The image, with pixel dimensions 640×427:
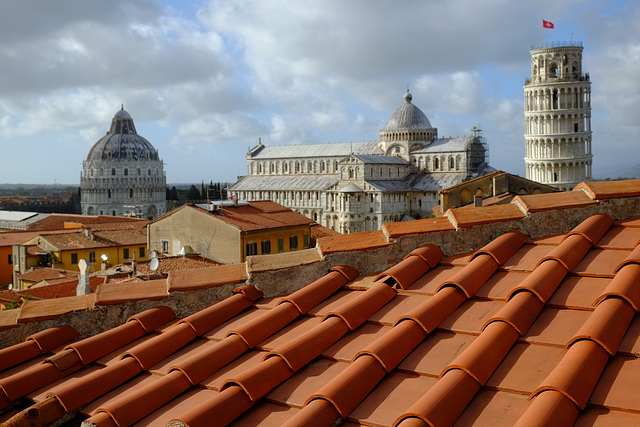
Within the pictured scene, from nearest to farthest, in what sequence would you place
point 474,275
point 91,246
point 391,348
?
point 391,348 < point 474,275 < point 91,246

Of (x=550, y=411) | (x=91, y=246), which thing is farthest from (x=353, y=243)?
(x=91, y=246)

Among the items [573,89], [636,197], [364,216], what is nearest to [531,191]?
[636,197]

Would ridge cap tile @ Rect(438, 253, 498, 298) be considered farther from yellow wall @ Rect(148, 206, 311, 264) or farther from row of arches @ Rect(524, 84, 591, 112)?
row of arches @ Rect(524, 84, 591, 112)

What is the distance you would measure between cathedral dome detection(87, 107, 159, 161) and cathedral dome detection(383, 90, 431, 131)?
4384 centimetres

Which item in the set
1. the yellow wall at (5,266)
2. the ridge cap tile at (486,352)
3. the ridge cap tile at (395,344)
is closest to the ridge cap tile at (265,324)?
the ridge cap tile at (395,344)

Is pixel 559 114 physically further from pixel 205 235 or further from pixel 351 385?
pixel 351 385

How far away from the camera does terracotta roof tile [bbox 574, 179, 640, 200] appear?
4449mm

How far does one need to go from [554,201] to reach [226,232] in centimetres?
1990

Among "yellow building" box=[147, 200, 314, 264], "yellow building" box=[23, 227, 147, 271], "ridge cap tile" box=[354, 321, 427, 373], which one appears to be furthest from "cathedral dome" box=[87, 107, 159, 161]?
"ridge cap tile" box=[354, 321, 427, 373]

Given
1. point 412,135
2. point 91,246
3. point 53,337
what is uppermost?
point 412,135

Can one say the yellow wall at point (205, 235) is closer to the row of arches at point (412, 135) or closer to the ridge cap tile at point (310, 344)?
the ridge cap tile at point (310, 344)

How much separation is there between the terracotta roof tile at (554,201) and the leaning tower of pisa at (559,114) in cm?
5524

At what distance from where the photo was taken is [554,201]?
4.51 m

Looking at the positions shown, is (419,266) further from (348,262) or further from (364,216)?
(364,216)
